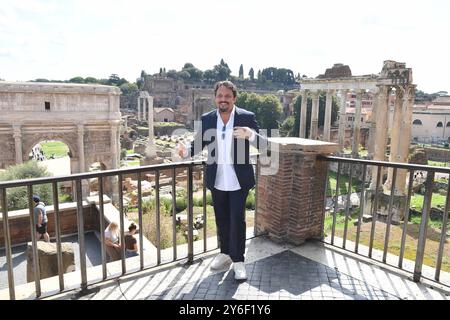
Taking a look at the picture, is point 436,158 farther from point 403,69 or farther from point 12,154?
point 12,154

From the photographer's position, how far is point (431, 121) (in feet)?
196

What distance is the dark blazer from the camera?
3.60m

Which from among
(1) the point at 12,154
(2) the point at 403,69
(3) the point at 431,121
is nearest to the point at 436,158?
(3) the point at 431,121

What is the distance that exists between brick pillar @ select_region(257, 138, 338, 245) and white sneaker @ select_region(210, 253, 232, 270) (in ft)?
3.41

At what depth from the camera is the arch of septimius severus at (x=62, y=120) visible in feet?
67.9

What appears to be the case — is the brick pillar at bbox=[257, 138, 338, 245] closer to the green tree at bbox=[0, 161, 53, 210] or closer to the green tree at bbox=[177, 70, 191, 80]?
the green tree at bbox=[0, 161, 53, 210]

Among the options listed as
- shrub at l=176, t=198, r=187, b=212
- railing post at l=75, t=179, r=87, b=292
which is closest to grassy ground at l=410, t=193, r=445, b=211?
shrub at l=176, t=198, r=187, b=212

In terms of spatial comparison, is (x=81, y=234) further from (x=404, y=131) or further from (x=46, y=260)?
(x=404, y=131)

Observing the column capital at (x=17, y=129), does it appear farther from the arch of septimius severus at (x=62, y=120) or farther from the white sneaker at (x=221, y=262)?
the white sneaker at (x=221, y=262)

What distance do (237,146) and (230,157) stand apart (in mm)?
140

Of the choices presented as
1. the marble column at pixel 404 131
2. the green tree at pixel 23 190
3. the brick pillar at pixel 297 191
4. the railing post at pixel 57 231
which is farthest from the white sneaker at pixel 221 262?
the marble column at pixel 404 131

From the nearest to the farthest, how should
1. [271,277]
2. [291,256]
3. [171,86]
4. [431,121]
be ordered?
[271,277] < [291,256] < [431,121] < [171,86]

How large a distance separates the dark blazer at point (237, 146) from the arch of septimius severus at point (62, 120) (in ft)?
67.7
